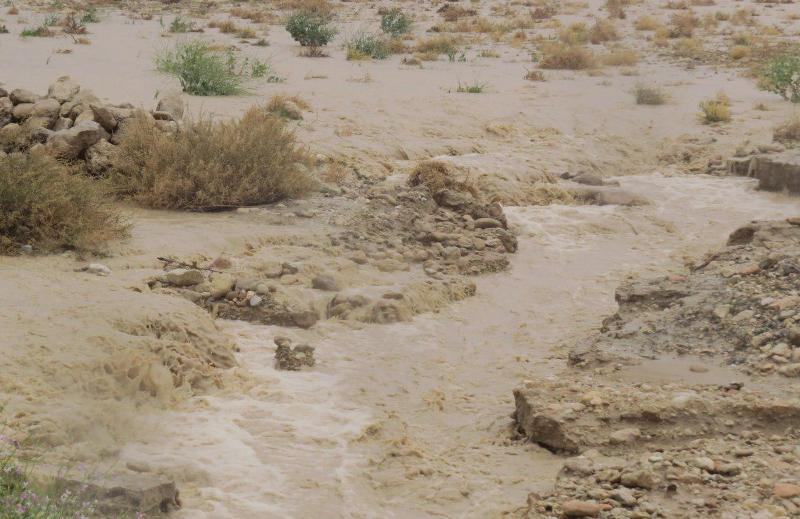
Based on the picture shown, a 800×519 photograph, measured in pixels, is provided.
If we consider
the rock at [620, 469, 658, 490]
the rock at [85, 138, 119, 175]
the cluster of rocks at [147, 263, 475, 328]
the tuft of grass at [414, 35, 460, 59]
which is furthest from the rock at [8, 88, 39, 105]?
the tuft of grass at [414, 35, 460, 59]

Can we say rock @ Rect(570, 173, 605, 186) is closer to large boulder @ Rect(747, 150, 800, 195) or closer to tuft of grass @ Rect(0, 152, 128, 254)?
large boulder @ Rect(747, 150, 800, 195)

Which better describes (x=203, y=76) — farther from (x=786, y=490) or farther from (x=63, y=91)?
(x=786, y=490)

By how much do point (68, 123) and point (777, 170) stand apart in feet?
24.3

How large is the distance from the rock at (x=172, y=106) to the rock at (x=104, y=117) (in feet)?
3.05

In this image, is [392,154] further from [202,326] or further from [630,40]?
[630,40]

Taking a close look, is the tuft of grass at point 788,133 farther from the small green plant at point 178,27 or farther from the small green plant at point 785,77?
the small green plant at point 178,27

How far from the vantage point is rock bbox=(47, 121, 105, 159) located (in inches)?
346

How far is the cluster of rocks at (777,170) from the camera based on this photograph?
11.6 m

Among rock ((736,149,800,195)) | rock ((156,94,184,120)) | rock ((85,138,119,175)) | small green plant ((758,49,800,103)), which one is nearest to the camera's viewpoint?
rock ((85,138,119,175))

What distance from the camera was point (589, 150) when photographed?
43.0 feet

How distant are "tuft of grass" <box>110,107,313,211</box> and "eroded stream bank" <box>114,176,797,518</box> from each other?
2.12m

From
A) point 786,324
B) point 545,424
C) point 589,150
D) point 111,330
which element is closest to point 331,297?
point 111,330

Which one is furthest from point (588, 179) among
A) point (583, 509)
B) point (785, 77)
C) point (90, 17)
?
point (90, 17)

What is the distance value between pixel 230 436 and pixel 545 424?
1.57 meters
